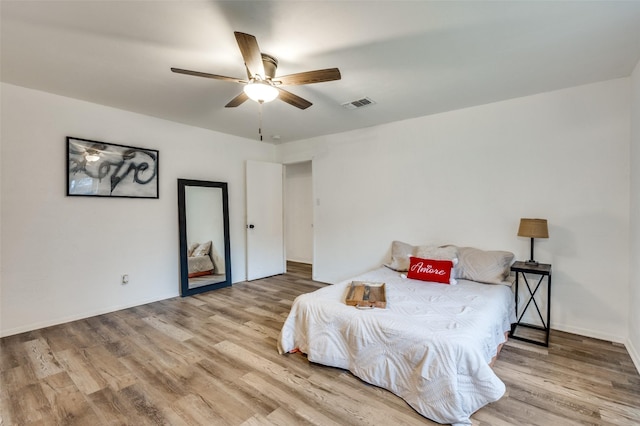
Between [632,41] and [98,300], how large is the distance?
582 cm

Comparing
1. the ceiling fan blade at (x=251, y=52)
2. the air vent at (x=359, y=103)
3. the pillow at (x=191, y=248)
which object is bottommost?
the pillow at (x=191, y=248)

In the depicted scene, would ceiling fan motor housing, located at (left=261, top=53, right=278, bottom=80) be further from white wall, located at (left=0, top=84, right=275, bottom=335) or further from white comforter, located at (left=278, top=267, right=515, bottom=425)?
white wall, located at (left=0, top=84, right=275, bottom=335)

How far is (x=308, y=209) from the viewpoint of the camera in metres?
6.83

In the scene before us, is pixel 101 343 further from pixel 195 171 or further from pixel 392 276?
pixel 392 276

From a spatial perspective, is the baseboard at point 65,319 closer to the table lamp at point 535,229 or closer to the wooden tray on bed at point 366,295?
the wooden tray on bed at point 366,295

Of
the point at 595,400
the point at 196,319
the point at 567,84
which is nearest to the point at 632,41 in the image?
the point at 567,84

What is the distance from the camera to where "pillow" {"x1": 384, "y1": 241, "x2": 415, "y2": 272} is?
3691 mm

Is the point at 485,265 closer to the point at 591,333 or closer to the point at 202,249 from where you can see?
the point at 591,333

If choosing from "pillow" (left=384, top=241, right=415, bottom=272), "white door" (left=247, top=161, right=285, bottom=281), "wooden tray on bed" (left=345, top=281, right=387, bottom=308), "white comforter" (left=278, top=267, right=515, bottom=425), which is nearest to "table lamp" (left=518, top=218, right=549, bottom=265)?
"white comforter" (left=278, top=267, right=515, bottom=425)

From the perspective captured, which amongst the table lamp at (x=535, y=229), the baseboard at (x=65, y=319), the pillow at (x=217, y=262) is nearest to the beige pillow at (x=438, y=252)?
the table lamp at (x=535, y=229)

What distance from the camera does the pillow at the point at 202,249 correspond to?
14.8ft

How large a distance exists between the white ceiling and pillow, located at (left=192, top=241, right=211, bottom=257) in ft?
7.12

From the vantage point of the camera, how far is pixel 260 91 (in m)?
2.24

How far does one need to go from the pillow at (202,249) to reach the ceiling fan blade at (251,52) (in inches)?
124
